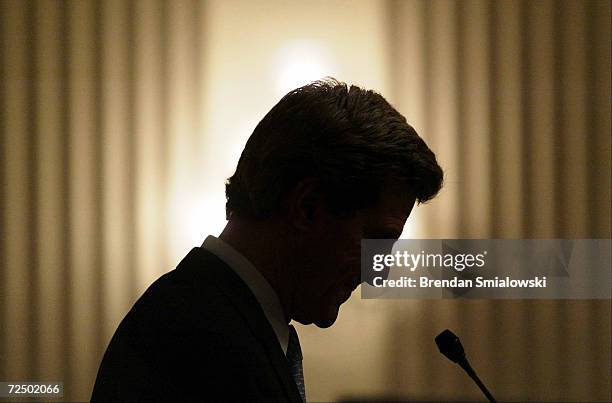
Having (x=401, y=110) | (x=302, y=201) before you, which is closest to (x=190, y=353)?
(x=302, y=201)

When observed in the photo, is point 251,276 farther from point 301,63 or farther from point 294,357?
point 301,63

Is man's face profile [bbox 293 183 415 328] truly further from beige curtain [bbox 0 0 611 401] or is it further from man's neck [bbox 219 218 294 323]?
beige curtain [bbox 0 0 611 401]

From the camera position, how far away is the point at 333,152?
71 centimetres

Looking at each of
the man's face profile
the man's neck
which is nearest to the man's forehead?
the man's face profile

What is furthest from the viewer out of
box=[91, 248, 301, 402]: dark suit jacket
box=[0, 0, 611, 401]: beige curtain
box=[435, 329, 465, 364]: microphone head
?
box=[0, 0, 611, 401]: beige curtain

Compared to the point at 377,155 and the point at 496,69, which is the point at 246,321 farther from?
the point at 496,69

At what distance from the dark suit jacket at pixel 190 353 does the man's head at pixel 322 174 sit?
4.2 inches

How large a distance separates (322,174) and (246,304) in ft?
0.49

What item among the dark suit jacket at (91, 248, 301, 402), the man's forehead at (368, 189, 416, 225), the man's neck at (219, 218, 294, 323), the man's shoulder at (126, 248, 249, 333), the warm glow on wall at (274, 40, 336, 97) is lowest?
the dark suit jacket at (91, 248, 301, 402)

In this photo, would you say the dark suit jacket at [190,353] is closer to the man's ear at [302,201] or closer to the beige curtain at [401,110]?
the man's ear at [302,201]

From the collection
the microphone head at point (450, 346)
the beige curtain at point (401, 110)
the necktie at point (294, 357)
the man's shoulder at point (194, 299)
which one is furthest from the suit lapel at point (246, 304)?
the beige curtain at point (401, 110)

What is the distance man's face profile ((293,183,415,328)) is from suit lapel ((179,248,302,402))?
0.27 ft

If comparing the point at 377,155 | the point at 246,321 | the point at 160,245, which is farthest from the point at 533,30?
the point at 246,321

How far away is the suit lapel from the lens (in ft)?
2.09
